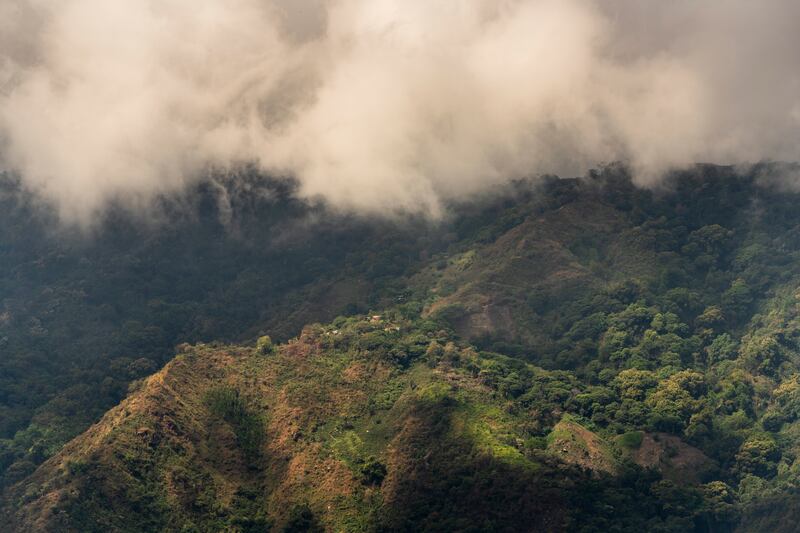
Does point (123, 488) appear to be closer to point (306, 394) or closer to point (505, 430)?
point (306, 394)

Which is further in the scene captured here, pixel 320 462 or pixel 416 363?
pixel 416 363

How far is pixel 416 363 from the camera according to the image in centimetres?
12331

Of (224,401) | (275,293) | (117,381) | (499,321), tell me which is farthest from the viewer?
(275,293)

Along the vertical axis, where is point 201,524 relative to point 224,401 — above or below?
below

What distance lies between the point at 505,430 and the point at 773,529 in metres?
24.9

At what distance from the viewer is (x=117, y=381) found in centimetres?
12556

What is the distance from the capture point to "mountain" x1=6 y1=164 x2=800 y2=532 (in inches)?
4013

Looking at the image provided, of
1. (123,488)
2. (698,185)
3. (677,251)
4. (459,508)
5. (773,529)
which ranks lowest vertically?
(773,529)

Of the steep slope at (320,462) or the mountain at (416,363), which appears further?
the mountain at (416,363)

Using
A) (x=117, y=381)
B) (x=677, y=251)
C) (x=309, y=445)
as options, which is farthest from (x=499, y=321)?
(x=117, y=381)

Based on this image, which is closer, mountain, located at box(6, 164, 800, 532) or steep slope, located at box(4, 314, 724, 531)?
steep slope, located at box(4, 314, 724, 531)

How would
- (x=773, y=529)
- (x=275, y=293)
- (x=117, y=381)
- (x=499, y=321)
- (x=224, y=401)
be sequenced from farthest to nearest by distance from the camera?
(x=275, y=293)
(x=499, y=321)
(x=117, y=381)
(x=224, y=401)
(x=773, y=529)

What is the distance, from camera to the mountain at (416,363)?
4013 inches

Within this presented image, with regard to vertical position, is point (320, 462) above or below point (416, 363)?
below
